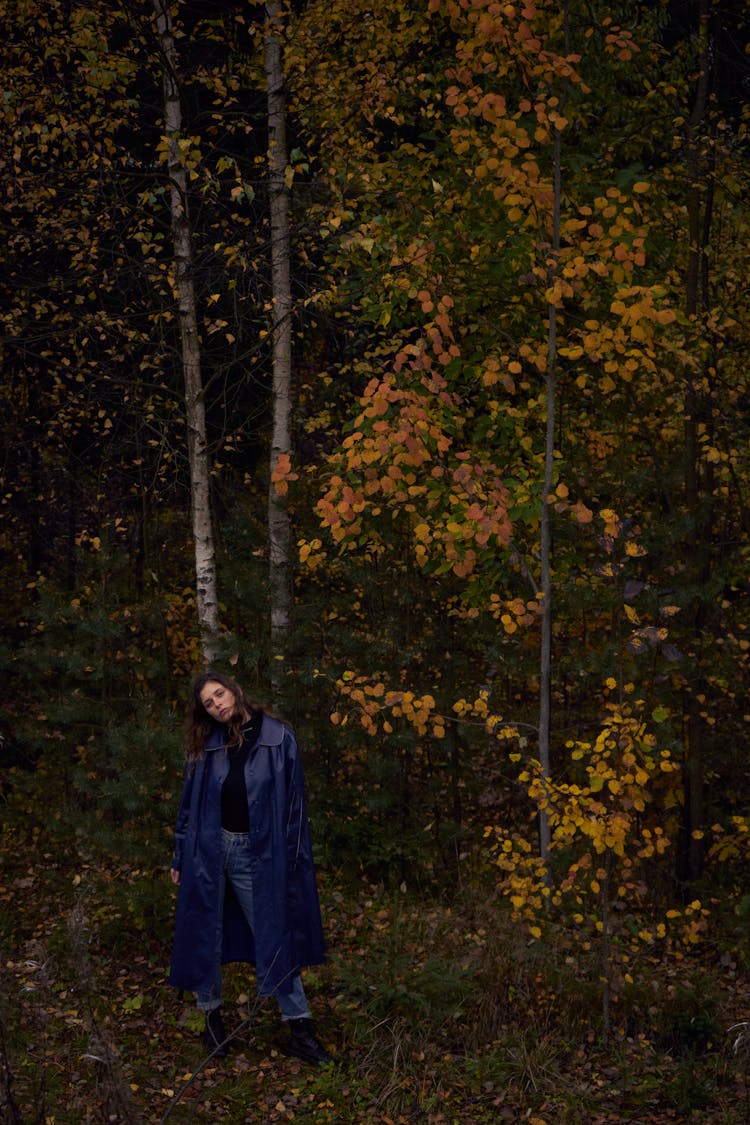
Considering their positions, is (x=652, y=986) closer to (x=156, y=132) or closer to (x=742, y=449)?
(x=742, y=449)

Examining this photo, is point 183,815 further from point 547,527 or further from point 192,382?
point 192,382

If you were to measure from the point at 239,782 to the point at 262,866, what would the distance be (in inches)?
17.7

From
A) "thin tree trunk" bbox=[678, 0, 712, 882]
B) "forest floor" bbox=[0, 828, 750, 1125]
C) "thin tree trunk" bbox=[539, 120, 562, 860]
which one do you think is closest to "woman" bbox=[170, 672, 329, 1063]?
"forest floor" bbox=[0, 828, 750, 1125]

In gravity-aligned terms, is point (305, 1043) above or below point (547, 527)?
below

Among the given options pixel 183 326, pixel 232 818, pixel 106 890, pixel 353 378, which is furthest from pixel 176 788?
pixel 353 378

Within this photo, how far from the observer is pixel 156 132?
9.43m

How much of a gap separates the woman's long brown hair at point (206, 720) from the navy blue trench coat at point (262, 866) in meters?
0.05

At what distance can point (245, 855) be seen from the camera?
5.17 m

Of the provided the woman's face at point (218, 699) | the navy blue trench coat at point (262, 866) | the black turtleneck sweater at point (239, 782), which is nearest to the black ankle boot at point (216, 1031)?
the navy blue trench coat at point (262, 866)

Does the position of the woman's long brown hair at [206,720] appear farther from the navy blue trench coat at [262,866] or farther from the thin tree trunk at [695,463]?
the thin tree trunk at [695,463]

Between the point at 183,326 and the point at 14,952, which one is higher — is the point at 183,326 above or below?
above

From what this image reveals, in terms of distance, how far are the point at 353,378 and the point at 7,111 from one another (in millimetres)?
4981

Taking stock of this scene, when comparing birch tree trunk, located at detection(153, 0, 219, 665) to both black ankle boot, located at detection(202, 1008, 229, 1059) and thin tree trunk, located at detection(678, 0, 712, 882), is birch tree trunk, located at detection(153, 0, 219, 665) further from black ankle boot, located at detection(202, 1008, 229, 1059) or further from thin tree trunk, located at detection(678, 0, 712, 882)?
thin tree trunk, located at detection(678, 0, 712, 882)

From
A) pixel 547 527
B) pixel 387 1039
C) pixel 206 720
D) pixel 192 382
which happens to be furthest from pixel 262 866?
pixel 192 382
